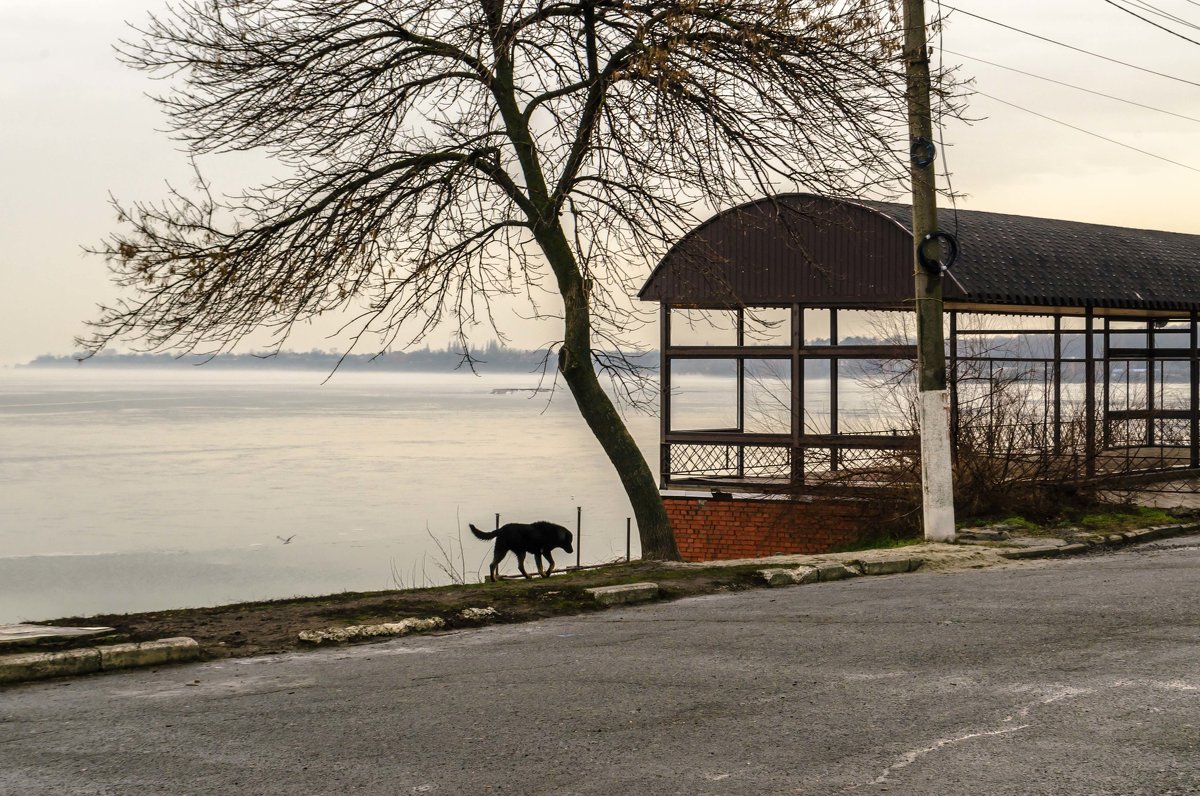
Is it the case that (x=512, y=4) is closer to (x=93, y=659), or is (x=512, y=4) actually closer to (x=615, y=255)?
(x=615, y=255)

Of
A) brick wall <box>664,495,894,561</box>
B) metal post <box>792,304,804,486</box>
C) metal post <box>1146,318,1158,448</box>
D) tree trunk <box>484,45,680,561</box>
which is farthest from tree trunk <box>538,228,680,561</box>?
metal post <box>1146,318,1158,448</box>

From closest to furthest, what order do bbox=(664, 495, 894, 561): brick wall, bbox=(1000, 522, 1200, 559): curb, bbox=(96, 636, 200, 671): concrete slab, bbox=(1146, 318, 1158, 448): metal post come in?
bbox=(96, 636, 200, 671): concrete slab, bbox=(1000, 522, 1200, 559): curb, bbox=(664, 495, 894, 561): brick wall, bbox=(1146, 318, 1158, 448): metal post

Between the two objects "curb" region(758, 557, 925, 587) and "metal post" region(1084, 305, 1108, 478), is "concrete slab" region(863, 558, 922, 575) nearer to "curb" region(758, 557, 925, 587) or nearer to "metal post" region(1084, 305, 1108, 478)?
"curb" region(758, 557, 925, 587)

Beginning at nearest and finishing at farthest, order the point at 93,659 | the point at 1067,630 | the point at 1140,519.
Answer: the point at 93,659
the point at 1067,630
the point at 1140,519

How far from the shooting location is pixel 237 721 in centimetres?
682

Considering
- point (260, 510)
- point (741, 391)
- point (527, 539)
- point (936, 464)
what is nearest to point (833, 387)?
point (741, 391)

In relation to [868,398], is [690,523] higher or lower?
lower

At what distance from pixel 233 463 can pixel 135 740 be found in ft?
464

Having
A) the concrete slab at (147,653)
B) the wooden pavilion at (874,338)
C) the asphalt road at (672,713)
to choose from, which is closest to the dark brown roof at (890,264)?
the wooden pavilion at (874,338)

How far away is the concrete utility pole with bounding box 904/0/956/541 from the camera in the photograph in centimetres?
1480

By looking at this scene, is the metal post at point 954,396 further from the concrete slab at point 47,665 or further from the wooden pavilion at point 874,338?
the concrete slab at point 47,665

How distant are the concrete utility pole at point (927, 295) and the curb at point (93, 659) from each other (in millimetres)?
9211

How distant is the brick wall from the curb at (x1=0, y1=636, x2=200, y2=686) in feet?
39.5

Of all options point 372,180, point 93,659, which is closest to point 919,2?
point 372,180
